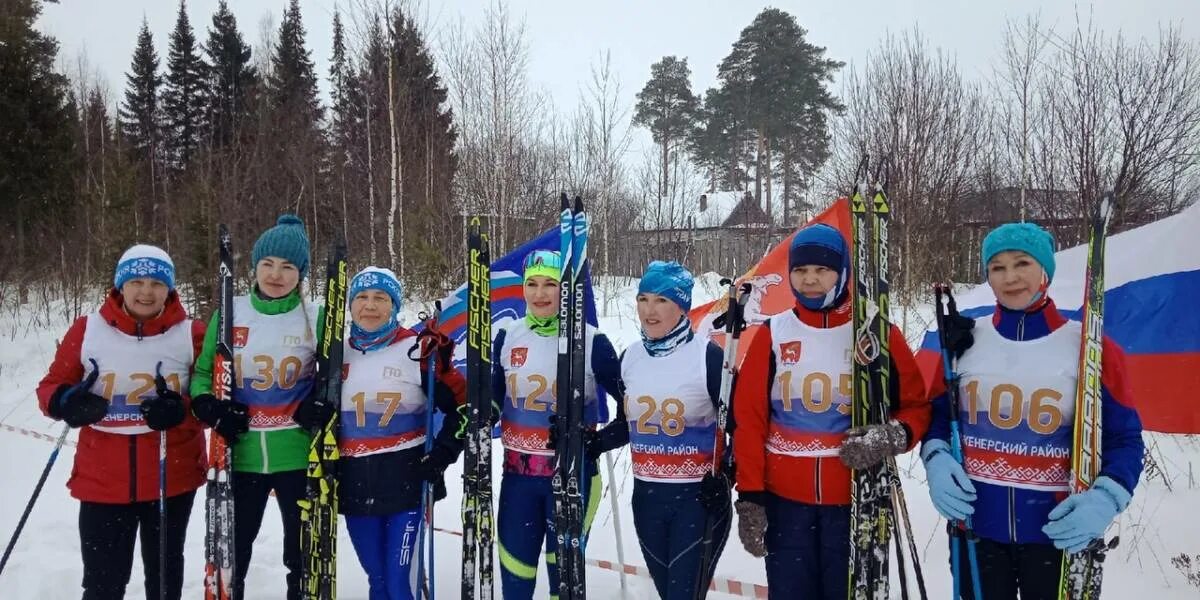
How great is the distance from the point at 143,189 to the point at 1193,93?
26302 mm

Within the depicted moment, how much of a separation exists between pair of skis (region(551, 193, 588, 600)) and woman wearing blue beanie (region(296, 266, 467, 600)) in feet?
1.75

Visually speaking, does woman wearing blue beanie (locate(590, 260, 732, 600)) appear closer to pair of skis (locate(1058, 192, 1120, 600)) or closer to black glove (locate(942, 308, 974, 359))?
black glove (locate(942, 308, 974, 359))

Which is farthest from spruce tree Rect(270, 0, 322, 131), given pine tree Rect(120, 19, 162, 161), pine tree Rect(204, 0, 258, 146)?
pine tree Rect(120, 19, 162, 161)

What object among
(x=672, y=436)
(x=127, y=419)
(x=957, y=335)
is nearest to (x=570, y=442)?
(x=672, y=436)

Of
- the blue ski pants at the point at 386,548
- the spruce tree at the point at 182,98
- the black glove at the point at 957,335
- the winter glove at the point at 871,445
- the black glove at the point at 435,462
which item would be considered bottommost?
the blue ski pants at the point at 386,548

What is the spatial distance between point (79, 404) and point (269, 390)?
2.48ft

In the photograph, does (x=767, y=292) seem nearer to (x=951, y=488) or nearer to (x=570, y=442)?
(x=570, y=442)

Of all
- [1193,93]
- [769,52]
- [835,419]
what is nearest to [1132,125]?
[1193,93]

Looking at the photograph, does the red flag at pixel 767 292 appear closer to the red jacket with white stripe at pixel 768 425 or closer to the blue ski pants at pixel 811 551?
the red jacket with white stripe at pixel 768 425

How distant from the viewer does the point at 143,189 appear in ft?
70.8

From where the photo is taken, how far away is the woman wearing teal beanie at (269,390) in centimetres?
304

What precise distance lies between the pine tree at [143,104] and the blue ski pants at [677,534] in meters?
27.1


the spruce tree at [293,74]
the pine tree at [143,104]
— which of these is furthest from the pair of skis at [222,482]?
the pine tree at [143,104]

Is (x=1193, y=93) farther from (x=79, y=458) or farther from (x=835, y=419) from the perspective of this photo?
(x=79, y=458)
